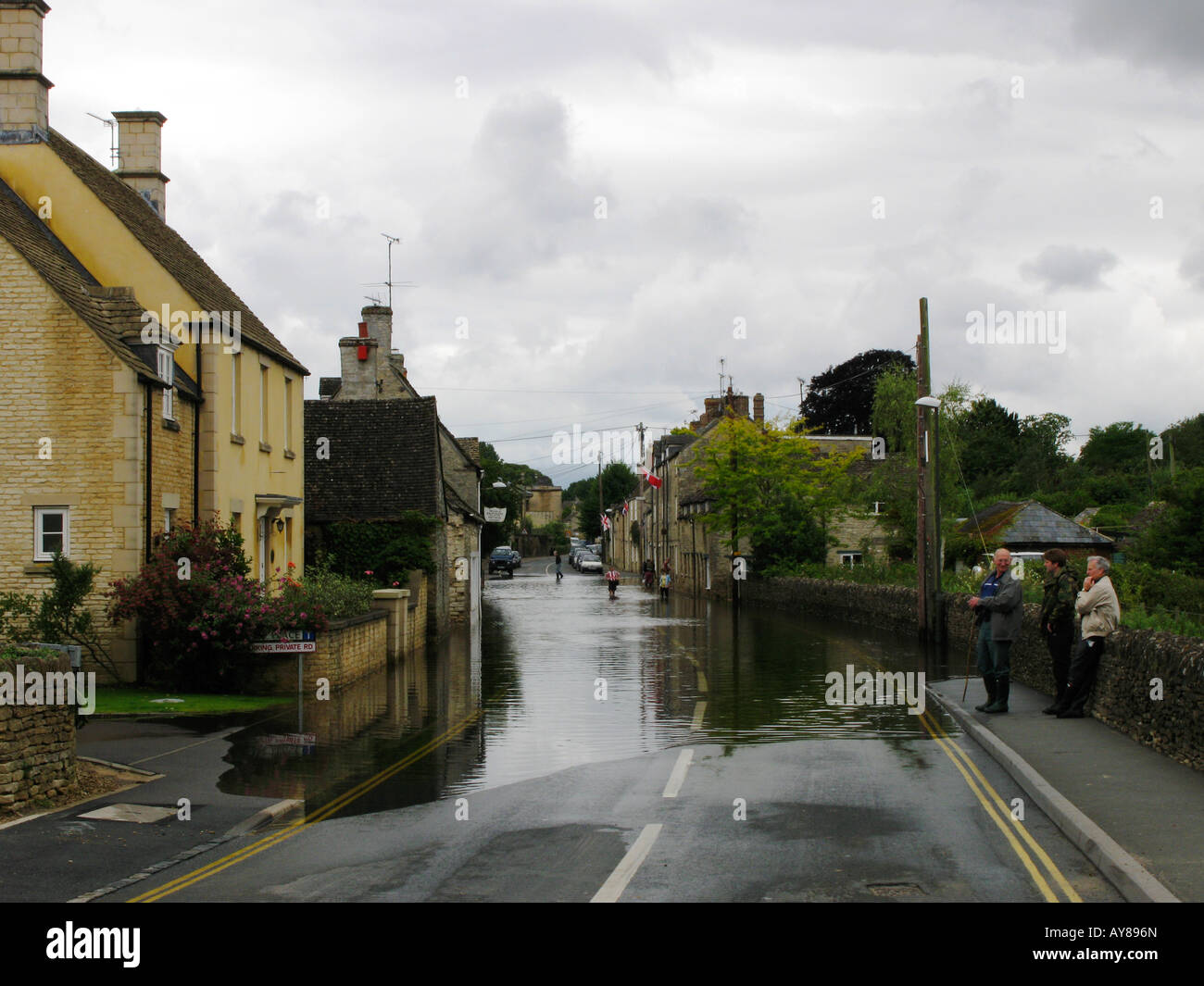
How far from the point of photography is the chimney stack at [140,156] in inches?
1023

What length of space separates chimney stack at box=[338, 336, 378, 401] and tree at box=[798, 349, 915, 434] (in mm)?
37916

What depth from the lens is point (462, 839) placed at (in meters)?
8.80

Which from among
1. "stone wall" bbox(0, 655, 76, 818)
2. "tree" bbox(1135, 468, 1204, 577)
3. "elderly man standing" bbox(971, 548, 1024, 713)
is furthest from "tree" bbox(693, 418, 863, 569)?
"stone wall" bbox(0, 655, 76, 818)

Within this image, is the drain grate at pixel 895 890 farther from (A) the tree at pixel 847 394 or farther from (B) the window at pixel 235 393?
(A) the tree at pixel 847 394

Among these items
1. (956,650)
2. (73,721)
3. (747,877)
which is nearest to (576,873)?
(747,877)

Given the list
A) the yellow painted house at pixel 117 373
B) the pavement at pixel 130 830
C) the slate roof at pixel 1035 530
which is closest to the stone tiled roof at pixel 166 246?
the yellow painted house at pixel 117 373

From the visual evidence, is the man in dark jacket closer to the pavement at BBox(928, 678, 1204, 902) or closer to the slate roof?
the pavement at BBox(928, 678, 1204, 902)

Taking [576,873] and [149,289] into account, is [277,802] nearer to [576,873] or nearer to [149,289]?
[576,873]

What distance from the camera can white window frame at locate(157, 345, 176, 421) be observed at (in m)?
18.9

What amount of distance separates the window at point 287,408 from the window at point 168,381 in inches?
254

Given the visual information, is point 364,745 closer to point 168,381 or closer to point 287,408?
point 168,381

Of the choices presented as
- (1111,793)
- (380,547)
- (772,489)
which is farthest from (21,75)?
(772,489)

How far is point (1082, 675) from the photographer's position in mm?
14117
